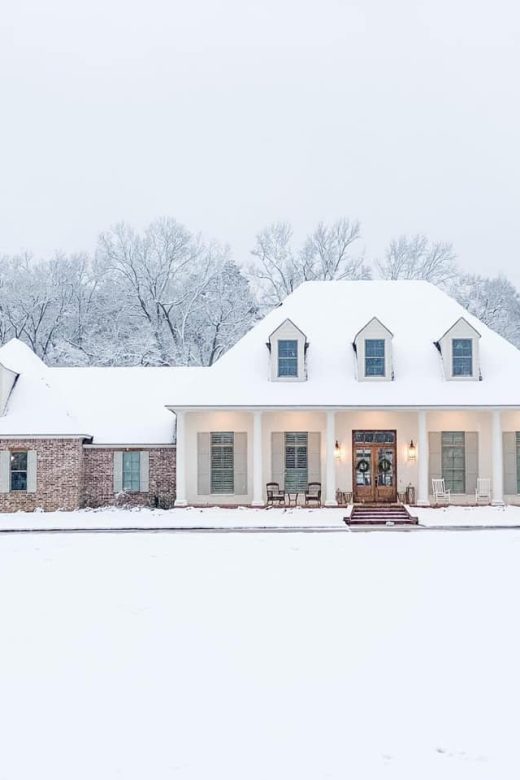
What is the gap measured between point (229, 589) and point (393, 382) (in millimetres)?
16079

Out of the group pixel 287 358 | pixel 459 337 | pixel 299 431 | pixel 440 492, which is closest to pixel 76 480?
pixel 299 431

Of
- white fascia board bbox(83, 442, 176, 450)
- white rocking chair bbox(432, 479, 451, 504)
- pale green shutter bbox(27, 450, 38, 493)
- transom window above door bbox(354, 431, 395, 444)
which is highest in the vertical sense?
transom window above door bbox(354, 431, 395, 444)

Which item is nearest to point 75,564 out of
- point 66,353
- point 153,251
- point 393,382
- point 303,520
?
point 303,520

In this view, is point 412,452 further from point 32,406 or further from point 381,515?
point 32,406

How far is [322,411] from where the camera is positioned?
85.1ft

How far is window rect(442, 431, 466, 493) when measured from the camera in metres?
26.3

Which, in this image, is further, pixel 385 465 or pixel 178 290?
pixel 178 290

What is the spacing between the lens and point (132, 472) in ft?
88.8

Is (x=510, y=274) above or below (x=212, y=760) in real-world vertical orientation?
above

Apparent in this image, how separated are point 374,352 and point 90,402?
1026 centimetres

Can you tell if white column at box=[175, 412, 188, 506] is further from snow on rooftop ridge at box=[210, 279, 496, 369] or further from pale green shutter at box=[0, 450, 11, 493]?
pale green shutter at box=[0, 450, 11, 493]

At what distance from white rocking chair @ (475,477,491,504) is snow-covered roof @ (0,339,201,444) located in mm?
10133

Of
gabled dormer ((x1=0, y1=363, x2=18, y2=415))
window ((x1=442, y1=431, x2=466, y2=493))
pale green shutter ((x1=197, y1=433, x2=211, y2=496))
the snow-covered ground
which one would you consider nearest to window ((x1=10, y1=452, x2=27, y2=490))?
the snow-covered ground

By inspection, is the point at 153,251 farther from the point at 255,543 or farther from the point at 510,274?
the point at 510,274
